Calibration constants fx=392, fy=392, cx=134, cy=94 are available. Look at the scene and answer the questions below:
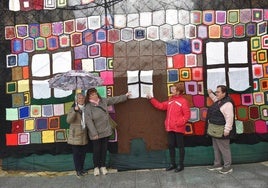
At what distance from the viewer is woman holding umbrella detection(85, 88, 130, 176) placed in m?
7.08

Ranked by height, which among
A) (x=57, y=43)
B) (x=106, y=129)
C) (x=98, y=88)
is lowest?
(x=106, y=129)

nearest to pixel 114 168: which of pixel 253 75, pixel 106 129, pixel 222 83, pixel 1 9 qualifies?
pixel 106 129

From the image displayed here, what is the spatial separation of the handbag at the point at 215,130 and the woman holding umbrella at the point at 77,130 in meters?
2.25

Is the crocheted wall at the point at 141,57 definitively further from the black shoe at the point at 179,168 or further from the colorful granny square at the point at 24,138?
the black shoe at the point at 179,168

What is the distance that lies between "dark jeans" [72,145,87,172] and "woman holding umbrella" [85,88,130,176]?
23 centimetres

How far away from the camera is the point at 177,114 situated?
711cm

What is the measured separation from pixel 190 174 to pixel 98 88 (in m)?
2.35

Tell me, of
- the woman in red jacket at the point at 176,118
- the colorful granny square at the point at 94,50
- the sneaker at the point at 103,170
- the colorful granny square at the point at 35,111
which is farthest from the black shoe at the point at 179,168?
the colorful granny square at the point at 35,111

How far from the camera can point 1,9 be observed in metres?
7.61

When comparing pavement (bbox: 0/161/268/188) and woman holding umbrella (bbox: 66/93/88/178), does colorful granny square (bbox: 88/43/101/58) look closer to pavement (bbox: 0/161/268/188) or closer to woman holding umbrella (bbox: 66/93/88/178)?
woman holding umbrella (bbox: 66/93/88/178)

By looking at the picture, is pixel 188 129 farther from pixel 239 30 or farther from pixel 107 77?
pixel 239 30

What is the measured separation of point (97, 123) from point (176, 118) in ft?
4.71

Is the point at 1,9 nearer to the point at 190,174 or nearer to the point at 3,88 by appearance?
the point at 3,88

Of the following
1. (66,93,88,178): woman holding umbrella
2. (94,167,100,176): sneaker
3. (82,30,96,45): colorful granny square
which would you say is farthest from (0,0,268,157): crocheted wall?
(94,167,100,176): sneaker
